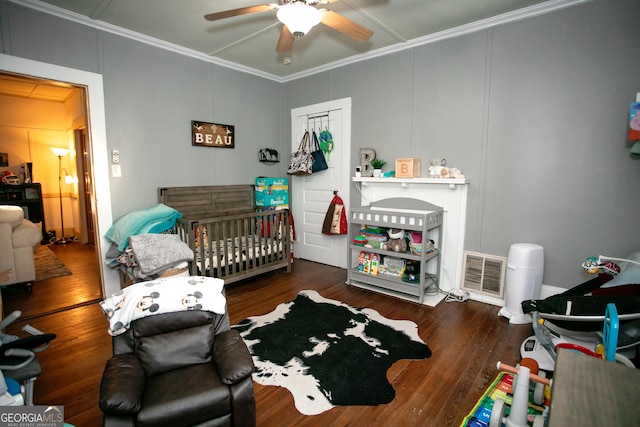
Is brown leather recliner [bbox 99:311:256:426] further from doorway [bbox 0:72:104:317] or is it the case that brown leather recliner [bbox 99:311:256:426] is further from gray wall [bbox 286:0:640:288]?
doorway [bbox 0:72:104:317]

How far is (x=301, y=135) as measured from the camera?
15.6 ft

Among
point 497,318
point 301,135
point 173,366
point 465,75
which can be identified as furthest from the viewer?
point 301,135

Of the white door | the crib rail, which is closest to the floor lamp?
the crib rail

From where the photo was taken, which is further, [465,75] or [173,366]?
[465,75]

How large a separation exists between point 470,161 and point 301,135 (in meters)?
2.45

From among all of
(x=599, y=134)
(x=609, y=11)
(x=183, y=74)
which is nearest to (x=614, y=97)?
(x=599, y=134)

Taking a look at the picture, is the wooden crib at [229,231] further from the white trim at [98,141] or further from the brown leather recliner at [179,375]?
the brown leather recliner at [179,375]

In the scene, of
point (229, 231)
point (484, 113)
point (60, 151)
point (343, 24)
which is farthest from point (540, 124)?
point (60, 151)

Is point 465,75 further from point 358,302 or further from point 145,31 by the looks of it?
point 145,31

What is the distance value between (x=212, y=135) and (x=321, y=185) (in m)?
1.63

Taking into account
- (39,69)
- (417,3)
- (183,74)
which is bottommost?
(39,69)

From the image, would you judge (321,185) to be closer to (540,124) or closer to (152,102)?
(152,102)

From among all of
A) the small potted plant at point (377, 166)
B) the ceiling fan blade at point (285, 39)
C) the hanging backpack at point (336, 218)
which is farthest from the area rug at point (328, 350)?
the ceiling fan blade at point (285, 39)

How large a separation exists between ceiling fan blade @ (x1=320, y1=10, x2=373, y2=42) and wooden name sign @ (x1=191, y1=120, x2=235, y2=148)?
236 centimetres
